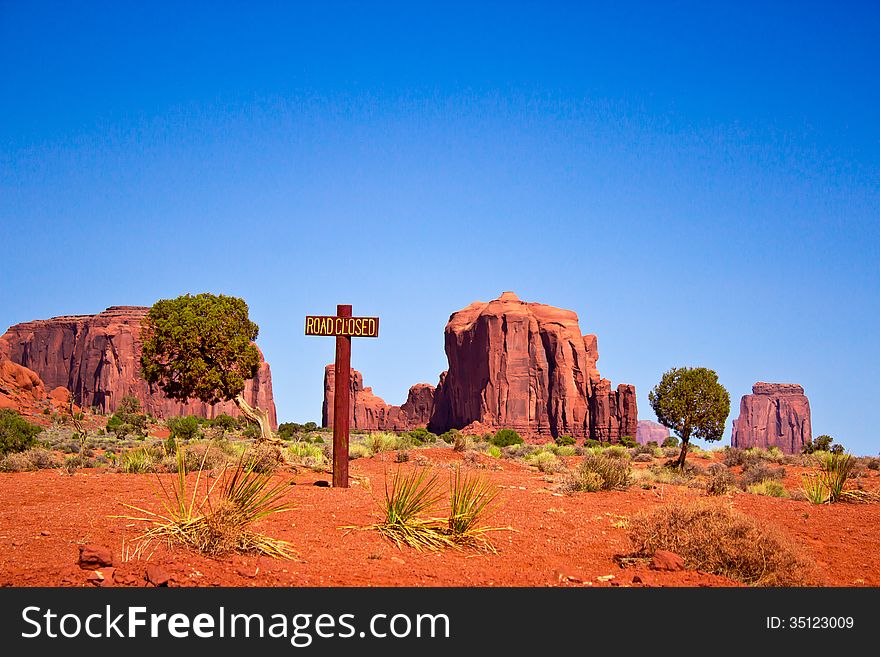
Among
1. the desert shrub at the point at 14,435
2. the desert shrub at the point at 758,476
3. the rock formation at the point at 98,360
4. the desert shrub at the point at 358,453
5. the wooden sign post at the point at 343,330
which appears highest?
the rock formation at the point at 98,360

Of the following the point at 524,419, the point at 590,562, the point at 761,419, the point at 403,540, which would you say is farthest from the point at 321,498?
the point at 761,419

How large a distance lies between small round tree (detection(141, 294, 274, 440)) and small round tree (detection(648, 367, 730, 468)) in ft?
70.1

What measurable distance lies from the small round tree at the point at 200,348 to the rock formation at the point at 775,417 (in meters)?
143

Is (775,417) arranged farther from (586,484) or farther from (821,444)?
(586,484)

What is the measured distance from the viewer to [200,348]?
2338 cm

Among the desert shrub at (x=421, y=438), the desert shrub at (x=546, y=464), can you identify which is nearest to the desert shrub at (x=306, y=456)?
the desert shrub at (x=546, y=464)

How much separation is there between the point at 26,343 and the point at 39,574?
145028 mm

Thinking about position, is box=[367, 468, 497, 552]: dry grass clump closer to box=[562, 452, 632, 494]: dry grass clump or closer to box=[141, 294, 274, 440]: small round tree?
box=[562, 452, 632, 494]: dry grass clump

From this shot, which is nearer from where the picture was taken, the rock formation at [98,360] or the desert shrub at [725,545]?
the desert shrub at [725,545]

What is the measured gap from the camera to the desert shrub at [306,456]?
20.8 m

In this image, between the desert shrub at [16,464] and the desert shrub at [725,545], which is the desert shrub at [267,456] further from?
the desert shrub at [725,545]

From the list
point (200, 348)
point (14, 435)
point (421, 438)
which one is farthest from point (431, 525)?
point (421, 438)

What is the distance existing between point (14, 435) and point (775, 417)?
502 feet

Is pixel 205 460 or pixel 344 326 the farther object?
pixel 205 460
